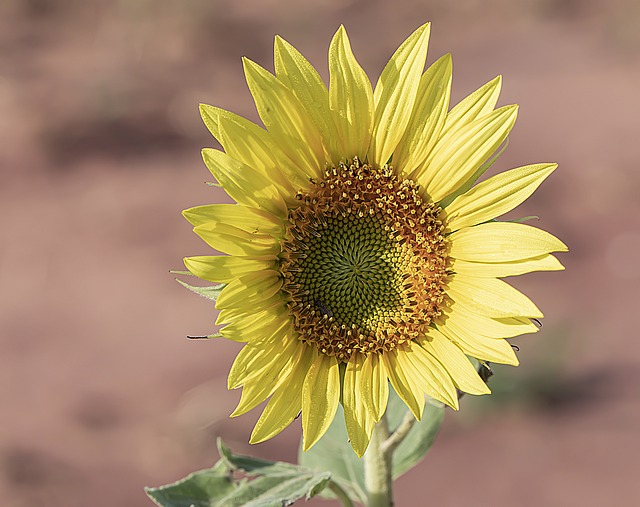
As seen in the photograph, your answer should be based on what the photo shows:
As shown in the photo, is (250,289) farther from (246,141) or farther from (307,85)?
(307,85)

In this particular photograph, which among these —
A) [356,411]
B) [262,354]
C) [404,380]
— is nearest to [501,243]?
[404,380]

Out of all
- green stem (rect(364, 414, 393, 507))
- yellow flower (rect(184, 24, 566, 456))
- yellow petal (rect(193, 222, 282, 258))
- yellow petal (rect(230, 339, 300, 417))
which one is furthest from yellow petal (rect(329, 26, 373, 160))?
green stem (rect(364, 414, 393, 507))

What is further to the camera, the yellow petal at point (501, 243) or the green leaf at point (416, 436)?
the green leaf at point (416, 436)

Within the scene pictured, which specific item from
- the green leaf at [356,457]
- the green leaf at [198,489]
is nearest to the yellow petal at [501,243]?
the green leaf at [356,457]

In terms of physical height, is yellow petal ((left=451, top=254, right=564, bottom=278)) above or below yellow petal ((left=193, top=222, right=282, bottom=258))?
below

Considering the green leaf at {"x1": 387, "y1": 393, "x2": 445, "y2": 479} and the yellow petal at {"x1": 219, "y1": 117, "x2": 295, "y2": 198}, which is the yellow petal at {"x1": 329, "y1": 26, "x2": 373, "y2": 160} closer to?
the yellow petal at {"x1": 219, "y1": 117, "x2": 295, "y2": 198}

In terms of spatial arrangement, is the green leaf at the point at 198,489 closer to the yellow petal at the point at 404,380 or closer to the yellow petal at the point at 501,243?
the yellow petal at the point at 404,380
